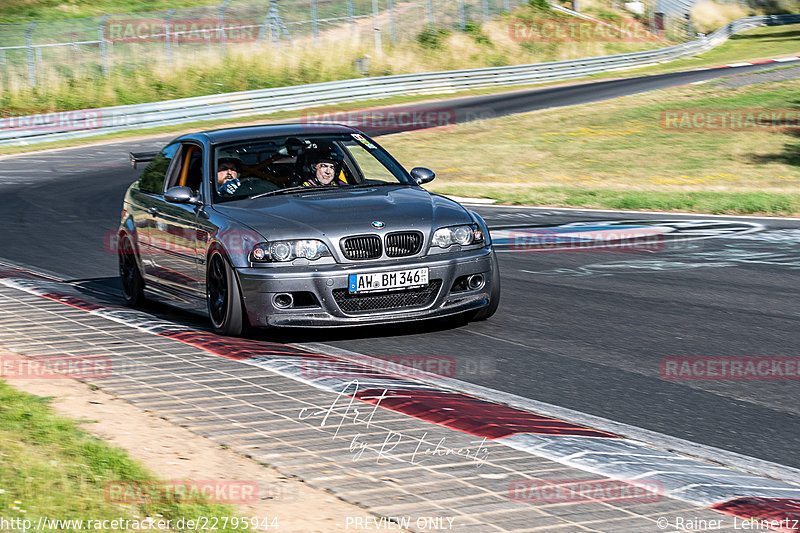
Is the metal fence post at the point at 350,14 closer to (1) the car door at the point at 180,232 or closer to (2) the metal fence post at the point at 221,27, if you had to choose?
(2) the metal fence post at the point at 221,27

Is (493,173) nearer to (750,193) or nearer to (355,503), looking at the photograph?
(750,193)

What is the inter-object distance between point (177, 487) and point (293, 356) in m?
2.96

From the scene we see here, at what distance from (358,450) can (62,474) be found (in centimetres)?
133

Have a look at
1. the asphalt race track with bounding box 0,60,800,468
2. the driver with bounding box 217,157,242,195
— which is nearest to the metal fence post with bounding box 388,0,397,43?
the asphalt race track with bounding box 0,60,800,468
